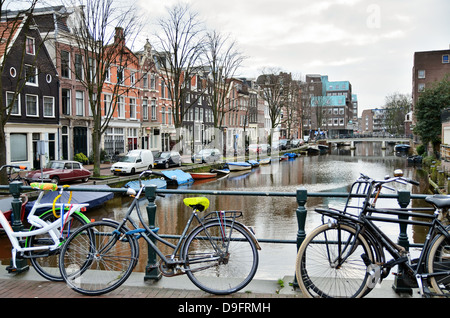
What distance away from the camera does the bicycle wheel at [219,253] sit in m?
3.99

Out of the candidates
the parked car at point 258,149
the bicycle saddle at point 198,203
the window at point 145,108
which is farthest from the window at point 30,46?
the parked car at point 258,149

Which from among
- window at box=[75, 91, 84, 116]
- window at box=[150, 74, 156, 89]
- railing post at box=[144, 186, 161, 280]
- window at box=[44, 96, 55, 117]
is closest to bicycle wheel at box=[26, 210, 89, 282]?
railing post at box=[144, 186, 161, 280]

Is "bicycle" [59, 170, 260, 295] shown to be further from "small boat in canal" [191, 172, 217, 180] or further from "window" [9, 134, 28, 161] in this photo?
"small boat in canal" [191, 172, 217, 180]

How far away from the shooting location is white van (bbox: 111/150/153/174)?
2527 cm

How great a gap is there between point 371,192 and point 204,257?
5.76 feet

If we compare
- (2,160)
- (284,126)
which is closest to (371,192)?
(2,160)

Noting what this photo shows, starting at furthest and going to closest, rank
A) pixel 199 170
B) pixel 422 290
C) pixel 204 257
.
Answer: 1. pixel 199 170
2. pixel 204 257
3. pixel 422 290

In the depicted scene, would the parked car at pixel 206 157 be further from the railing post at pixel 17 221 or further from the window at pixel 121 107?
the railing post at pixel 17 221

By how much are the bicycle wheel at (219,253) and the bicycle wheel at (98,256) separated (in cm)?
60

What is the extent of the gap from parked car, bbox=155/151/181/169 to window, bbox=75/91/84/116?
271 inches

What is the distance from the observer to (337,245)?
376 centimetres

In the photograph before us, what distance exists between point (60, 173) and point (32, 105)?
29.1 feet

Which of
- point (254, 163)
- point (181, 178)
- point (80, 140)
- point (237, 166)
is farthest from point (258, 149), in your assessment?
point (181, 178)
